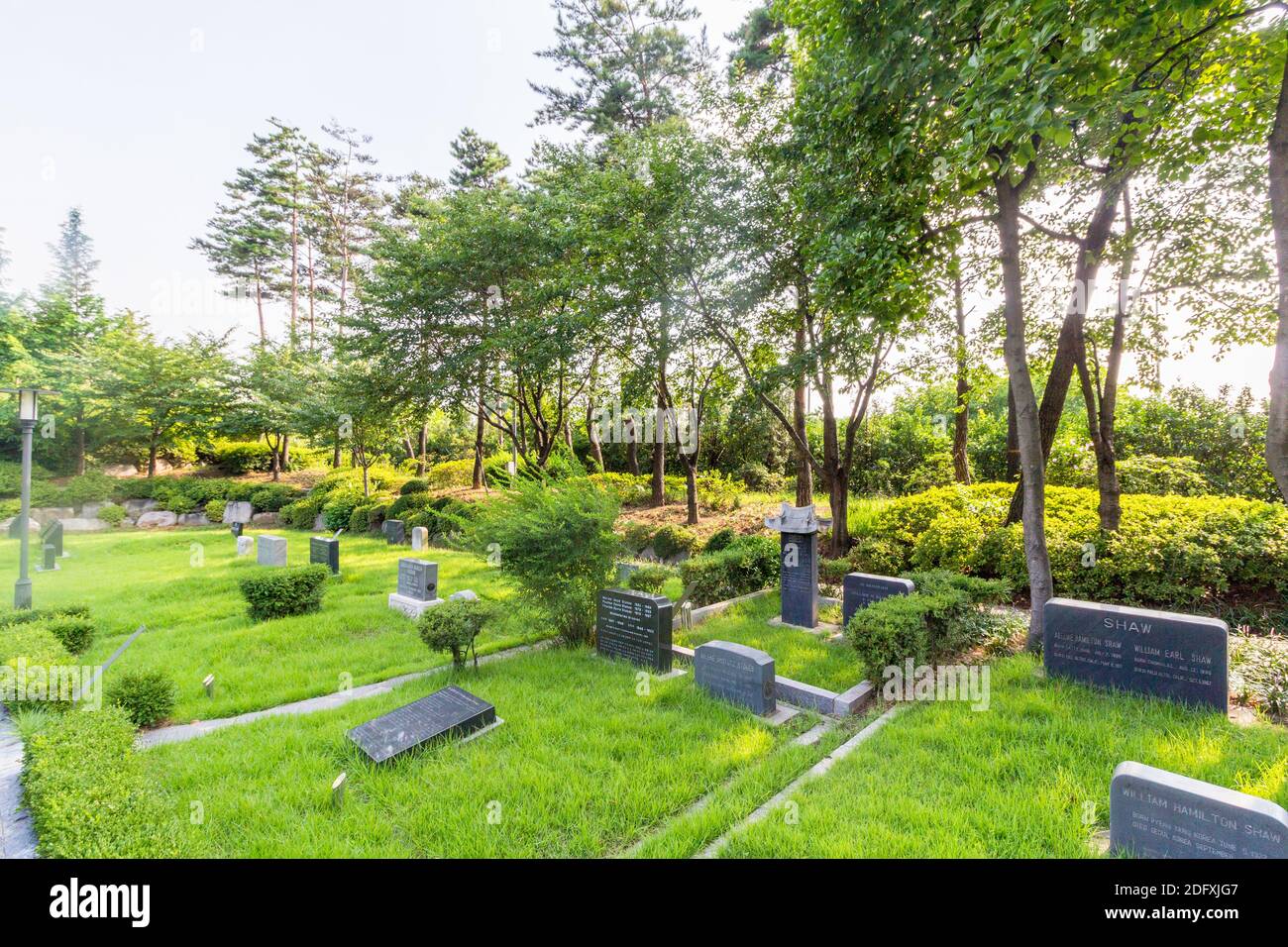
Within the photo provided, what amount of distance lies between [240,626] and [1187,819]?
1134cm

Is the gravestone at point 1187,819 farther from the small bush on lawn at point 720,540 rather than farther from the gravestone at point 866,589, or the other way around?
the small bush on lawn at point 720,540

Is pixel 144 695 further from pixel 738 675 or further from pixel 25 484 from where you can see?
pixel 25 484

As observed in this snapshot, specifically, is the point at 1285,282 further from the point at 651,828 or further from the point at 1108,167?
the point at 651,828

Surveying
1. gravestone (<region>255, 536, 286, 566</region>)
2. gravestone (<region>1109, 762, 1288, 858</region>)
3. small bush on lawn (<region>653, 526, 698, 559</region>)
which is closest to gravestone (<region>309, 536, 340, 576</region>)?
gravestone (<region>255, 536, 286, 566</region>)

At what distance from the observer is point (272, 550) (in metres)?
13.3

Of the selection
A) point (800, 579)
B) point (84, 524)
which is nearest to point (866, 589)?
point (800, 579)

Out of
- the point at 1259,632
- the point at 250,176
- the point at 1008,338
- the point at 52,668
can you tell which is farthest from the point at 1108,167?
the point at 250,176

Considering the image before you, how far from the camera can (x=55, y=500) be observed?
20141mm

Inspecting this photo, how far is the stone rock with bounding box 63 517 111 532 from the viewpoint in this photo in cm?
1961

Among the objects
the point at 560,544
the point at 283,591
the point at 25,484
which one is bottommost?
the point at 283,591

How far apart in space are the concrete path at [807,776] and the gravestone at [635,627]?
2419 mm

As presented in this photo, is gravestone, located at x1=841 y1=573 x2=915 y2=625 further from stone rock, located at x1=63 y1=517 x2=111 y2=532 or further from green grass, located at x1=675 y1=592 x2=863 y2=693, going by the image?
stone rock, located at x1=63 y1=517 x2=111 y2=532

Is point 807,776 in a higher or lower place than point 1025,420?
lower

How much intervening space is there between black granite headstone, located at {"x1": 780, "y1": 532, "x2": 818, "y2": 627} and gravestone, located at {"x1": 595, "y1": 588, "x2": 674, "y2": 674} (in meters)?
2.60
